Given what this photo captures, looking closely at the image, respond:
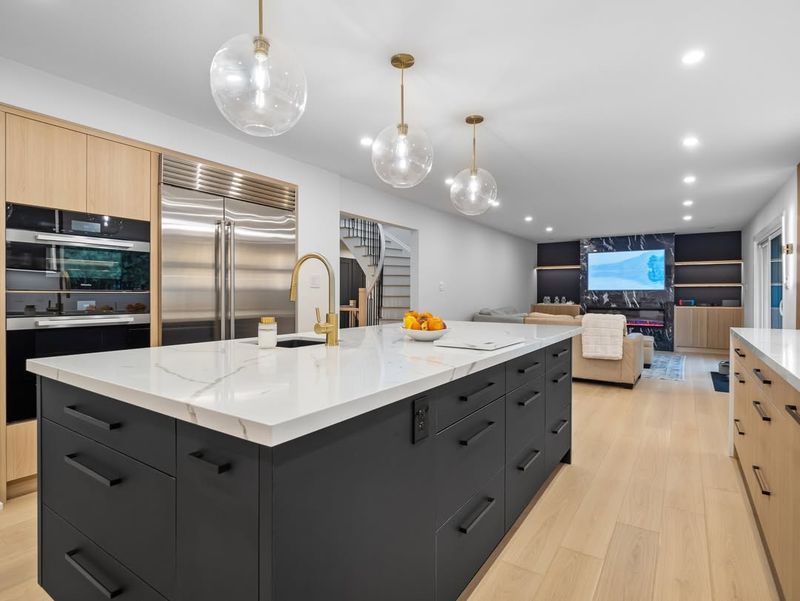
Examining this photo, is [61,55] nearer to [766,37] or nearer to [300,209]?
[300,209]

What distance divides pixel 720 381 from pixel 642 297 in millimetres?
4172

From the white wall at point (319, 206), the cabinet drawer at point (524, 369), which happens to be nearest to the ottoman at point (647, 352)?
the white wall at point (319, 206)

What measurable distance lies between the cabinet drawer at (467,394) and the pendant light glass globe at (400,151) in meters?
1.17

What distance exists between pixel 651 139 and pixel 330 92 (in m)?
2.72

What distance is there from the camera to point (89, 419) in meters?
1.26

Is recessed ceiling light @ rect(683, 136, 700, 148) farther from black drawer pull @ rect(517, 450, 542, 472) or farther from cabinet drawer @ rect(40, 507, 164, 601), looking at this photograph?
cabinet drawer @ rect(40, 507, 164, 601)

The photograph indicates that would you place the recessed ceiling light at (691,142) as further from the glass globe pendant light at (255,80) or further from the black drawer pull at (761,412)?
the glass globe pendant light at (255,80)

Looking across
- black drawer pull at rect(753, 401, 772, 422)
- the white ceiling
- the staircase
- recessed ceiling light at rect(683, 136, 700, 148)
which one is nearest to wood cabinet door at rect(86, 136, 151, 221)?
the white ceiling

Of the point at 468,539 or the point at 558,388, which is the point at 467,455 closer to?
the point at 468,539

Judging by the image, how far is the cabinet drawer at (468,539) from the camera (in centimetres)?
147

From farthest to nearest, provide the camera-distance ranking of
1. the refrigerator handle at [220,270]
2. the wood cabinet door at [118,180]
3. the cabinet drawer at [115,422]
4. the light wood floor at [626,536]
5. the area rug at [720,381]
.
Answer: the area rug at [720,381]
the refrigerator handle at [220,270]
the wood cabinet door at [118,180]
the light wood floor at [626,536]
the cabinet drawer at [115,422]

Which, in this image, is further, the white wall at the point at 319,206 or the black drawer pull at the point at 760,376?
the white wall at the point at 319,206

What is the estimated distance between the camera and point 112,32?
89.4 inches

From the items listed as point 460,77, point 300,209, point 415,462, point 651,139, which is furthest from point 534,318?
point 415,462
